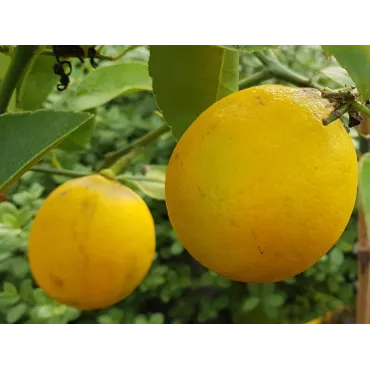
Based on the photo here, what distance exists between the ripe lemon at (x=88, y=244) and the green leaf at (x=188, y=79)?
0.12 metres

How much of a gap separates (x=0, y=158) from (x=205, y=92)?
204 millimetres

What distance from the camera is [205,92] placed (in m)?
0.50

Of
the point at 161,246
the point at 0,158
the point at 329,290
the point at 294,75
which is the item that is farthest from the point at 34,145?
the point at 329,290

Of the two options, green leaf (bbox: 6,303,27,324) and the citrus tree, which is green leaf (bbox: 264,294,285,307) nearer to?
the citrus tree

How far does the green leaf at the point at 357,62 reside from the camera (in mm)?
401

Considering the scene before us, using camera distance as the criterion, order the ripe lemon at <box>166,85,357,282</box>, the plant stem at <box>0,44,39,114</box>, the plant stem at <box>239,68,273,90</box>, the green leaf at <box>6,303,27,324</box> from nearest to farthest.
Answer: the ripe lemon at <box>166,85,357,282</box> → the plant stem at <box>0,44,39,114</box> → the plant stem at <box>239,68,273,90</box> → the green leaf at <box>6,303,27,324</box>

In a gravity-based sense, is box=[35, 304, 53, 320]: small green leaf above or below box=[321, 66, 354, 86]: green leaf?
below

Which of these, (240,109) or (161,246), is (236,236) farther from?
(161,246)


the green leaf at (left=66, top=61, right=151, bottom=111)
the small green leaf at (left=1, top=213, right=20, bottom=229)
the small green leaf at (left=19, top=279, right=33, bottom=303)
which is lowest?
the small green leaf at (left=19, top=279, right=33, bottom=303)

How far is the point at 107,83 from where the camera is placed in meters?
0.67

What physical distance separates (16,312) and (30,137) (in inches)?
17.7

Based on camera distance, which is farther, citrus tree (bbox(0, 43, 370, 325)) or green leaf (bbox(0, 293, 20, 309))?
green leaf (bbox(0, 293, 20, 309))

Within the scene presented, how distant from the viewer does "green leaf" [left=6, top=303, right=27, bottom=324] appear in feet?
2.35

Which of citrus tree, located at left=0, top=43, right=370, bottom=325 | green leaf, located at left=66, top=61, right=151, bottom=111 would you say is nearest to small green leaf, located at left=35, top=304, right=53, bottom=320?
citrus tree, located at left=0, top=43, right=370, bottom=325
